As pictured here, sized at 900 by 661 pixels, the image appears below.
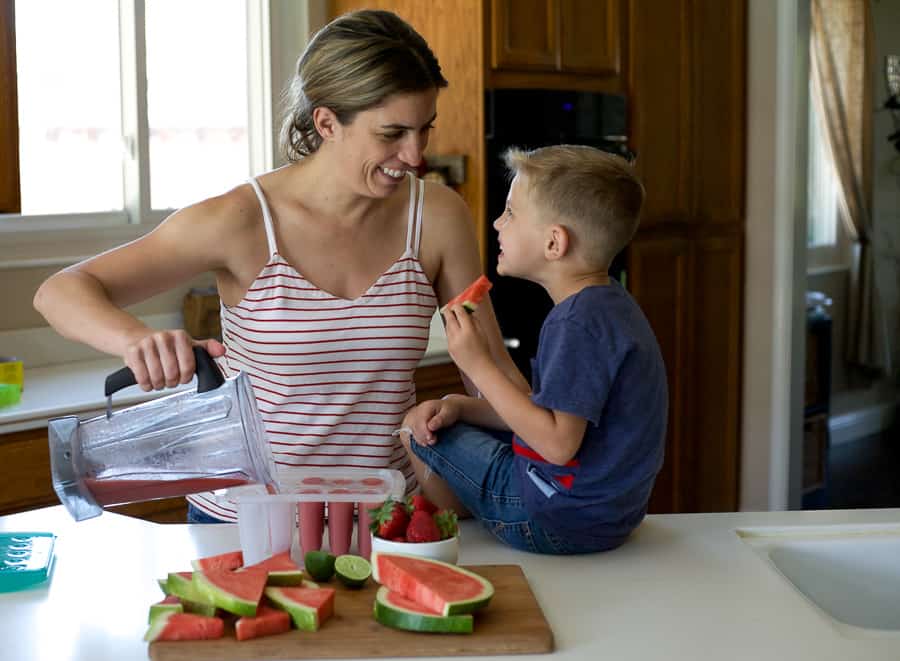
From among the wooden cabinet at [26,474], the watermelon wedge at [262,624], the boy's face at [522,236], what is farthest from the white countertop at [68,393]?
the watermelon wedge at [262,624]

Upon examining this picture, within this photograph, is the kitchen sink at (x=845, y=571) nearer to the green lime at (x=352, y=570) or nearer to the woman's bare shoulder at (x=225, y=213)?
the green lime at (x=352, y=570)

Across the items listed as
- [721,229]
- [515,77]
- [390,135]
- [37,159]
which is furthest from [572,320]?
[721,229]

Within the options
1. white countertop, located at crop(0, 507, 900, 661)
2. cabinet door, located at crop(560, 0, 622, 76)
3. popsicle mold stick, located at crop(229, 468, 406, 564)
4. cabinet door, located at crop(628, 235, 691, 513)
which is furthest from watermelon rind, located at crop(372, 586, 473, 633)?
cabinet door, located at crop(628, 235, 691, 513)

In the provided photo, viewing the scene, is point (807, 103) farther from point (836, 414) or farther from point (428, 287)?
point (428, 287)

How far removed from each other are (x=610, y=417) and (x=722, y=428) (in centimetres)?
301

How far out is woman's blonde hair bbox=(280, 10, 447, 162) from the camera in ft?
5.91

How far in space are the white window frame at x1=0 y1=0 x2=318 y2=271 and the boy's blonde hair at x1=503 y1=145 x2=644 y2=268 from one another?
1950mm

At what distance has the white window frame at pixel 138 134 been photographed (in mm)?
3252

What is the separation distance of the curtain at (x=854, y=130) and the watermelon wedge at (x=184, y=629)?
3.26m

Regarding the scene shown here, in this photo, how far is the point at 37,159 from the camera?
10.9 ft

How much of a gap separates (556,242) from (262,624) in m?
0.69

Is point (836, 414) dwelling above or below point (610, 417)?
below

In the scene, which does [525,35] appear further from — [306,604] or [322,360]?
[306,604]

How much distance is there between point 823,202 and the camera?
422 cm
